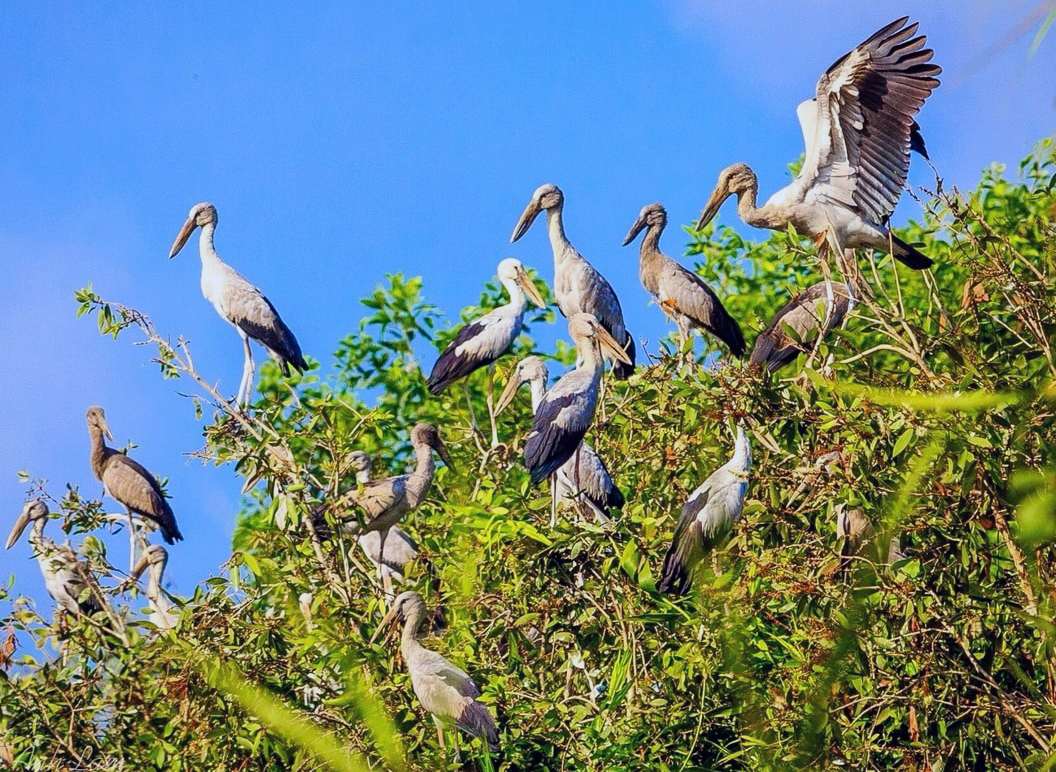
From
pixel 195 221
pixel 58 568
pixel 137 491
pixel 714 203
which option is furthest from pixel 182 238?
pixel 58 568

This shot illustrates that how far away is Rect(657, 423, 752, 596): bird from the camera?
15.5 ft

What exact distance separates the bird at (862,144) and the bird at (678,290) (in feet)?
3.65

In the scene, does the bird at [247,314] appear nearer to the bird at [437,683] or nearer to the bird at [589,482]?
the bird at [589,482]

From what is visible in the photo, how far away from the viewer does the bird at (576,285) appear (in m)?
9.52

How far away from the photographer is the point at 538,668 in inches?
209

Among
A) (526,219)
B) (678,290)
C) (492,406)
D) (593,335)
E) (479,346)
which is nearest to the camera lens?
(593,335)

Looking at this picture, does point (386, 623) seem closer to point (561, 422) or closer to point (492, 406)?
point (561, 422)

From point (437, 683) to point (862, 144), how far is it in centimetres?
428

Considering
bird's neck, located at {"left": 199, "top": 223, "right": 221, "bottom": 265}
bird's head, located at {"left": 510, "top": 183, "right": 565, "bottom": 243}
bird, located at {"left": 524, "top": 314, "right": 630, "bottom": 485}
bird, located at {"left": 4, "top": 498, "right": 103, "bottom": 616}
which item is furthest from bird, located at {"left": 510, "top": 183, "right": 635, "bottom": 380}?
bird, located at {"left": 4, "top": 498, "right": 103, "bottom": 616}

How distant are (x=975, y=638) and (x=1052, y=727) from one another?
47cm

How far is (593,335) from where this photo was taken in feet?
25.8

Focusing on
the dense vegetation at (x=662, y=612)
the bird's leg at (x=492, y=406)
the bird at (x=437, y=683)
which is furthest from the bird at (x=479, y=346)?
the bird at (x=437, y=683)

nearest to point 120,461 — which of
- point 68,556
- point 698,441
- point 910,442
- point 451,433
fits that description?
point 451,433

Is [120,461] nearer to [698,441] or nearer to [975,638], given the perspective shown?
[698,441]
